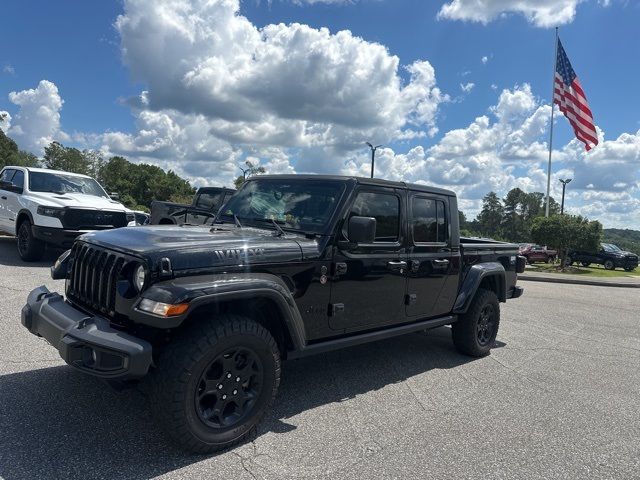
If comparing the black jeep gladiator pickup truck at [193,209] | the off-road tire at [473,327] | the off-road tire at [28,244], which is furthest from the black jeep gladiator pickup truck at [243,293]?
the black jeep gladiator pickup truck at [193,209]

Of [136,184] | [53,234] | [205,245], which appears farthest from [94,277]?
[136,184]

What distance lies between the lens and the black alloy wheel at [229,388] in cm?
311

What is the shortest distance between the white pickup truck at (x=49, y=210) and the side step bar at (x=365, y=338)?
6.96m

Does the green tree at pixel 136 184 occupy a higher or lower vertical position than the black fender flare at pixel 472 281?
higher

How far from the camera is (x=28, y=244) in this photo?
9.35 meters

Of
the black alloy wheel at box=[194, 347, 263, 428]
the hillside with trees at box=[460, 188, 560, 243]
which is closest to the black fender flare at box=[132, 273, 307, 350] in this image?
→ the black alloy wheel at box=[194, 347, 263, 428]

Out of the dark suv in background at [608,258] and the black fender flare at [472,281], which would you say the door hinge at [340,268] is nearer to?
the black fender flare at [472,281]

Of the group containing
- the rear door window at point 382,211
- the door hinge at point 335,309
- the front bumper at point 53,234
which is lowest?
the door hinge at point 335,309

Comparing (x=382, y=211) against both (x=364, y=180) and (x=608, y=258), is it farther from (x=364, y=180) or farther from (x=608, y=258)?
(x=608, y=258)

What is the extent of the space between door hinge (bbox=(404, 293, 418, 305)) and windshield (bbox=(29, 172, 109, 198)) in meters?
8.50

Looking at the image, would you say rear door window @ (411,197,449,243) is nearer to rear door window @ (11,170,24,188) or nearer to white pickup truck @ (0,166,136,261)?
white pickup truck @ (0,166,136,261)

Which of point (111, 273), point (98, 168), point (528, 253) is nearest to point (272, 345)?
point (111, 273)

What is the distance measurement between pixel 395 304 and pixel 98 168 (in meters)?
78.1

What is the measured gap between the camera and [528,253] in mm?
30125
